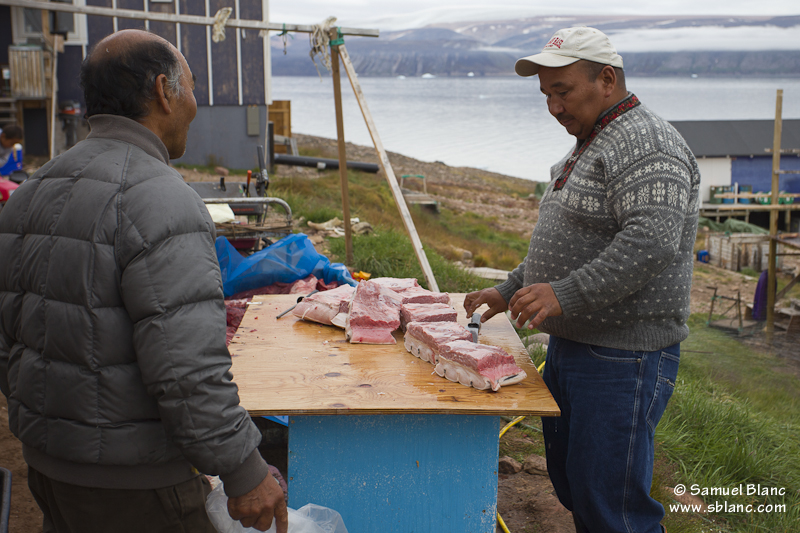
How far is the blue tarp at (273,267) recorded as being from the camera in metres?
5.29

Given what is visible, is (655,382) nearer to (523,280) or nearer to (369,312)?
(523,280)

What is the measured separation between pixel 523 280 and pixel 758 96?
217676 mm

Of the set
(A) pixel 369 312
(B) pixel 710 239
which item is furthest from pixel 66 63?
(B) pixel 710 239

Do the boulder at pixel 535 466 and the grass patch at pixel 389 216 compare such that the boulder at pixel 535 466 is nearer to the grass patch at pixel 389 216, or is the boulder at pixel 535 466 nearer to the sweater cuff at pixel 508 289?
the sweater cuff at pixel 508 289

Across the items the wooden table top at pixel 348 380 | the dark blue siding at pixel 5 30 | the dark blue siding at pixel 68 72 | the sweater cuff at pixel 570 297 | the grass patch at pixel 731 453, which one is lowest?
the grass patch at pixel 731 453

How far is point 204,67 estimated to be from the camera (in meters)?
17.8

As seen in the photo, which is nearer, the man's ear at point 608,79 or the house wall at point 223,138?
the man's ear at point 608,79

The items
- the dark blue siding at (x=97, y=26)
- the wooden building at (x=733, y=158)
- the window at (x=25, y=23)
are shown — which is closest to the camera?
the window at (x=25, y=23)

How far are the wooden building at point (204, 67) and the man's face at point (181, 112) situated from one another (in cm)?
1572

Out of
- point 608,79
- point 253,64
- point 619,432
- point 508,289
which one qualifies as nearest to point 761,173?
point 253,64

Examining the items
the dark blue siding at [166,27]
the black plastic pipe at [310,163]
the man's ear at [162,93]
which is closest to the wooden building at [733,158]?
the black plastic pipe at [310,163]

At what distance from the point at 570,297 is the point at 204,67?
17.4 metres

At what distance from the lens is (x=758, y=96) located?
18875 cm

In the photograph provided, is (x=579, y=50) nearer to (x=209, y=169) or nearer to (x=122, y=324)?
(x=122, y=324)
